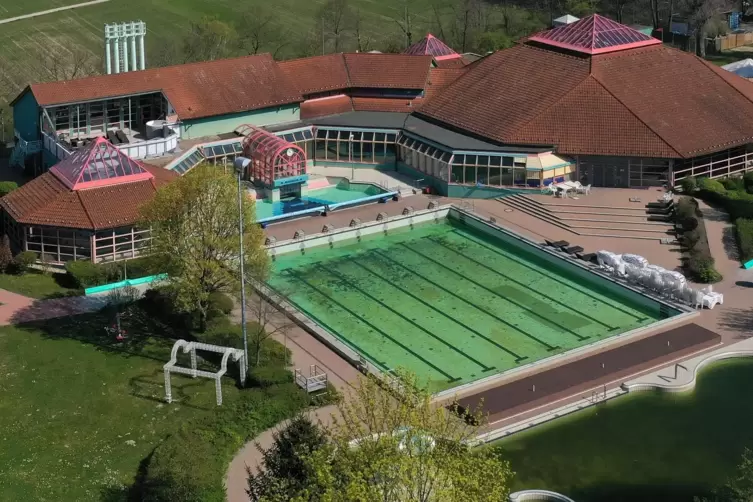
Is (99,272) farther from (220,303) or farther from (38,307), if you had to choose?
(220,303)

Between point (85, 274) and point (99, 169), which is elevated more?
point (99, 169)

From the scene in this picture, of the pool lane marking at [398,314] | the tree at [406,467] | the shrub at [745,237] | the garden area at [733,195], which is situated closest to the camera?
the tree at [406,467]

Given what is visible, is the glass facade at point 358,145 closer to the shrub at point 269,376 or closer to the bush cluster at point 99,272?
the bush cluster at point 99,272

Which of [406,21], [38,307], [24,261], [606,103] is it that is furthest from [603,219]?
[406,21]

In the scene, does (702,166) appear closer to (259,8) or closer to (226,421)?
(226,421)

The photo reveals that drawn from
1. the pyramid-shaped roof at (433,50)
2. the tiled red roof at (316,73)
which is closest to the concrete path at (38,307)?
the tiled red roof at (316,73)
